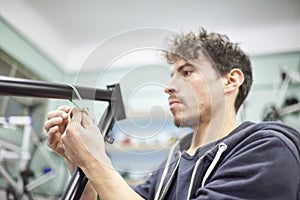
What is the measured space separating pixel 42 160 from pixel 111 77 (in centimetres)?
212

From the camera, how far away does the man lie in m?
0.65

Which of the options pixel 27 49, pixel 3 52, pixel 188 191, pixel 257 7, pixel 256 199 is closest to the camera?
pixel 256 199

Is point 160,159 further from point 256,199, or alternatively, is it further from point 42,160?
point 42,160

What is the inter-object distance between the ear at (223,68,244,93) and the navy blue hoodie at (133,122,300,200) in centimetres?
24

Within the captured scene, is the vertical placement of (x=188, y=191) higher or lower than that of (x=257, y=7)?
lower

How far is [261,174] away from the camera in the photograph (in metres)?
0.64

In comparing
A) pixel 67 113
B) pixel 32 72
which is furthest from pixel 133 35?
pixel 32 72

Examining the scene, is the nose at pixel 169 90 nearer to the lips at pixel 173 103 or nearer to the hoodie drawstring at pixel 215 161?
the lips at pixel 173 103

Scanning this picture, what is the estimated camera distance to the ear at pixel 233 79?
3.24 ft

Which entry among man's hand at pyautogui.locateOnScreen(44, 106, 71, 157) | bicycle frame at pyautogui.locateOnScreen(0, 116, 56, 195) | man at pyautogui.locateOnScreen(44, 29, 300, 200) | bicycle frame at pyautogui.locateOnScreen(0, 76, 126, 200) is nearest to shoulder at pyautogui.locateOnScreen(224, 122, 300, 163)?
man at pyautogui.locateOnScreen(44, 29, 300, 200)

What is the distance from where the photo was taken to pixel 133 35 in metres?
0.64

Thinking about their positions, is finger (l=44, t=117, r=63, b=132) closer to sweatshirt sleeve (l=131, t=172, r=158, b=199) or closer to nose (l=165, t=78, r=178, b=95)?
nose (l=165, t=78, r=178, b=95)

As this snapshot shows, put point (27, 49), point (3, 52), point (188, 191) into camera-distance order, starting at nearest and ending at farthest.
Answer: point (188, 191), point (3, 52), point (27, 49)

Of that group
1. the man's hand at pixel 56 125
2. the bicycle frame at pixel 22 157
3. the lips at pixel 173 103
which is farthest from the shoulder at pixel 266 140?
the bicycle frame at pixel 22 157
